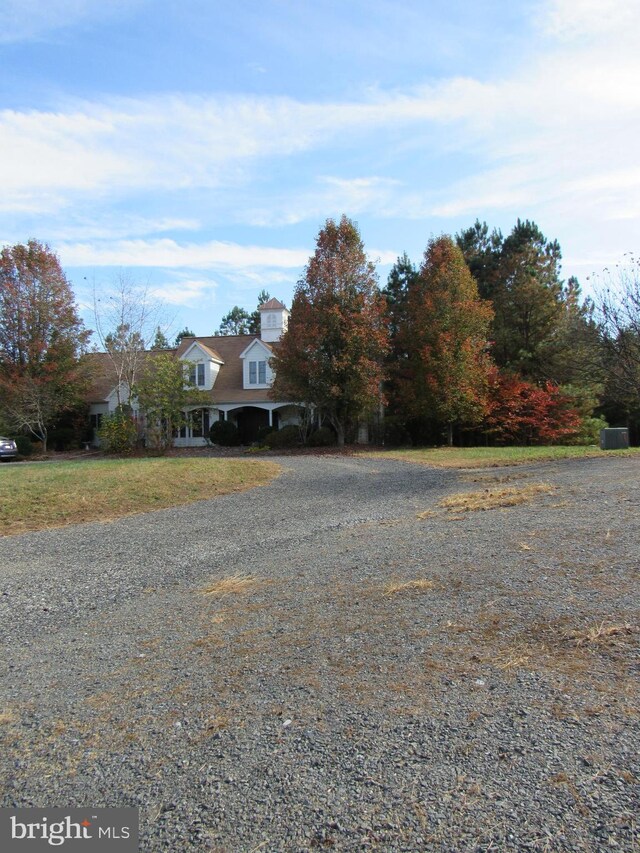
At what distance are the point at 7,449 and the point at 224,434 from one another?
10045 mm

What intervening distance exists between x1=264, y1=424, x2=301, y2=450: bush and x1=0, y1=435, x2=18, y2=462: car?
1188 cm

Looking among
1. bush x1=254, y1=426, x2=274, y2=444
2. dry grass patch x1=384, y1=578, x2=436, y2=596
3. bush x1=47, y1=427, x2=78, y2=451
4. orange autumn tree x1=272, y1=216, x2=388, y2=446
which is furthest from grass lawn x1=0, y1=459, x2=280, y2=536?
bush x1=47, y1=427, x2=78, y2=451

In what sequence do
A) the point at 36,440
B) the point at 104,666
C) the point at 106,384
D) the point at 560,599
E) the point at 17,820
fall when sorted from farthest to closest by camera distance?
the point at 106,384, the point at 36,440, the point at 560,599, the point at 104,666, the point at 17,820

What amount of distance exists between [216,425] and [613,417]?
A: 2411 centimetres

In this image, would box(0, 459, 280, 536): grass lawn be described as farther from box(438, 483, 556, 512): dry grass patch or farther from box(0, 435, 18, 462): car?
box(0, 435, 18, 462): car

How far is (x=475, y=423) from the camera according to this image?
1091 inches

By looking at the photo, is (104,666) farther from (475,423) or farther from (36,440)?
(36,440)

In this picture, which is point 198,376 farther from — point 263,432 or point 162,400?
point 162,400

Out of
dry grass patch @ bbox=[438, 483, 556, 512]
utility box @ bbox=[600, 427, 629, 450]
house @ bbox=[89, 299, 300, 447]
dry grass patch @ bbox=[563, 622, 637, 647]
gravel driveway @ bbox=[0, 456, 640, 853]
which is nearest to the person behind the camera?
gravel driveway @ bbox=[0, 456, 640, 853]

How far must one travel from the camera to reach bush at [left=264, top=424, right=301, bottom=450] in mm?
26852

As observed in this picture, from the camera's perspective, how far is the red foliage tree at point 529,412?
27125mm

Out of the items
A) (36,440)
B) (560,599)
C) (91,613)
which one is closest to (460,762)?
(560,599)

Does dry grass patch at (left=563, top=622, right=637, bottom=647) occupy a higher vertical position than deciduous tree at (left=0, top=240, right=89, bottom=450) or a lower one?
lower

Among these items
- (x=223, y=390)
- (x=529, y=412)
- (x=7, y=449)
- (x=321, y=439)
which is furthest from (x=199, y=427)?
(x=529, y=412)
